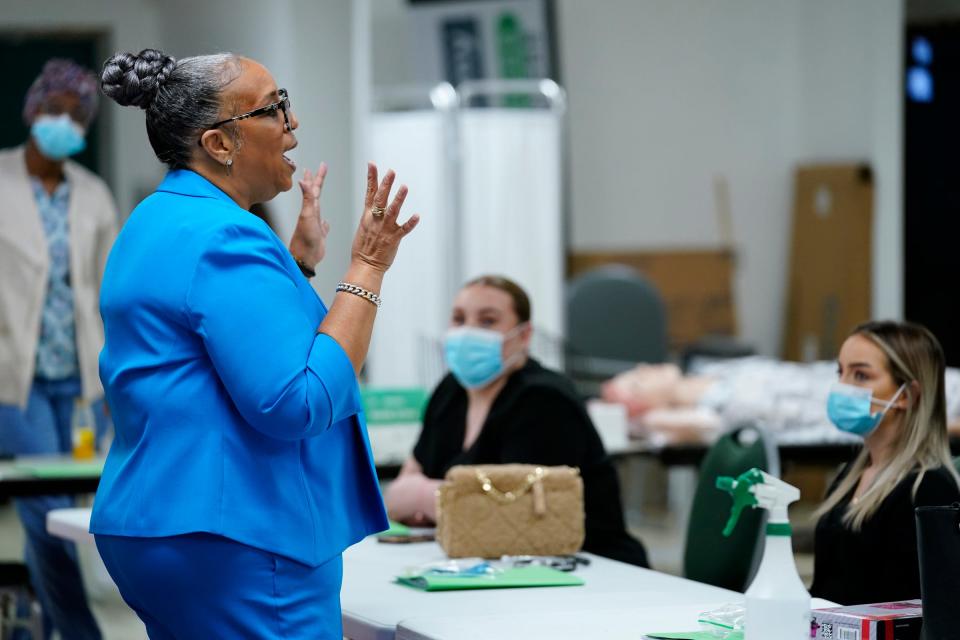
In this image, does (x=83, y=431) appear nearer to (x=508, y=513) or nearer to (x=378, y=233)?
(x=508, y=513)

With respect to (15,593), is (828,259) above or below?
above

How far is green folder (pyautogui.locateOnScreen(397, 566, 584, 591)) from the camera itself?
2529mm

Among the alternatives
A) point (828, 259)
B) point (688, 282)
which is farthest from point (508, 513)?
point (828, 259)

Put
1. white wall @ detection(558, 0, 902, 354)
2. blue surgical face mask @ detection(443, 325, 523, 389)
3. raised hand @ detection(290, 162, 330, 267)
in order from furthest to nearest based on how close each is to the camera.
Result: white wall @ detection(558, 0, 902, 354) → blue surgical face mask @ detection(443, 325, 523, 389) → raised hand @ detection(290, 162, 330, 267)

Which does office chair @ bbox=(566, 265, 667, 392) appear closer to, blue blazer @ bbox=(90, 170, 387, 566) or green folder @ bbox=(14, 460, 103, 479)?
green folder @ bbox=(14, 460, 103, 479)

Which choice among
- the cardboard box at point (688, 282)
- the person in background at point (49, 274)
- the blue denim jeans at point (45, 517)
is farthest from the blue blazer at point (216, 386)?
the cardboard box at point (688, 282)

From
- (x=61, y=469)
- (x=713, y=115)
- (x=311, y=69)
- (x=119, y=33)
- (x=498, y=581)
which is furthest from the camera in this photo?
(x=119, y=33)

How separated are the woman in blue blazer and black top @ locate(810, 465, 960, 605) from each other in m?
1.12

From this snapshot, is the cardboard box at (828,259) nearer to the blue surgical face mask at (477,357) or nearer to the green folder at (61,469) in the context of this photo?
the blue surgical face mask at (477,357)

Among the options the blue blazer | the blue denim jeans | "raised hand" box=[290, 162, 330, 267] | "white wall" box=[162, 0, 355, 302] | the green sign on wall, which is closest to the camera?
the blue blazer

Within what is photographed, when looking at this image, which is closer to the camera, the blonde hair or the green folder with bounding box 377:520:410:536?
the blonde hair

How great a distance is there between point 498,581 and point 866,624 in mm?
816

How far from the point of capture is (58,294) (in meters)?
4.50

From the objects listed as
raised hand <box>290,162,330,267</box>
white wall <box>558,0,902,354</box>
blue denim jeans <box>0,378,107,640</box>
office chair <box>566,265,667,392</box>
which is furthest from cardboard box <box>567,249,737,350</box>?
raised hand <box>290,162,330,267</box>
